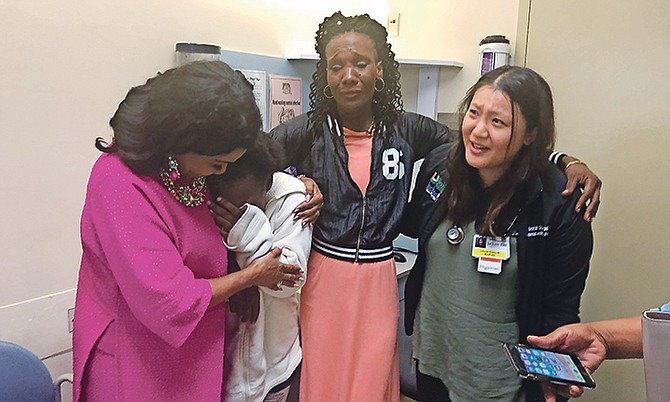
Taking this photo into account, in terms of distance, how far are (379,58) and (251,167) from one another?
0.51 metres

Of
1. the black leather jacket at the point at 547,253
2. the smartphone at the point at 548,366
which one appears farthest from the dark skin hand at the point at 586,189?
the smartphone at the point at 548,366

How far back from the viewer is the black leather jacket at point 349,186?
1390mm

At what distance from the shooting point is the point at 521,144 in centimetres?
123

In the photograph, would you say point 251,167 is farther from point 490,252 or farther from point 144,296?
point 490,252

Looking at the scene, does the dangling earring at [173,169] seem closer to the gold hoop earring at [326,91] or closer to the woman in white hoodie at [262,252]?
the woman in white hoodie at [262,252]

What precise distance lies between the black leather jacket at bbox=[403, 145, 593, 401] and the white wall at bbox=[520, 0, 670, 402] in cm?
81

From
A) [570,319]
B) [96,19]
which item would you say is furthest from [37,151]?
[570,319]

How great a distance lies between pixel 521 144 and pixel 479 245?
25 cm

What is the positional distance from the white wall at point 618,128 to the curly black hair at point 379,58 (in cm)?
90

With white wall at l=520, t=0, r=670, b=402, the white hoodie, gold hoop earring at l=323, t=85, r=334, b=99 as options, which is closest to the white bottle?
white wall at l=520, t=0, r=670, b=402

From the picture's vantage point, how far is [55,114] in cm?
148

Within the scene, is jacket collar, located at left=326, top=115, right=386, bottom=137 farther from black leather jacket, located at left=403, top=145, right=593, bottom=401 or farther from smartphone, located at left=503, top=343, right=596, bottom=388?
smartphone, located at left=503, top=343, right=596, bottom=388

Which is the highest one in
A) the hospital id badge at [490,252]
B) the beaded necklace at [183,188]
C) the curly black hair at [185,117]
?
the curly black hair at [185,117]

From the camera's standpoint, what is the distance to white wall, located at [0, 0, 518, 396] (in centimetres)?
140
